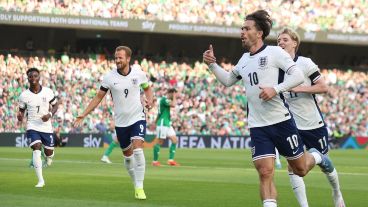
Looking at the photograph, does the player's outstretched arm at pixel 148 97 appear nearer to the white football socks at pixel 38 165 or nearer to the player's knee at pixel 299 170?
the white football socks at pixel 38 165

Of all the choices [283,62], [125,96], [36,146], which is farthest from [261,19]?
[36,146]

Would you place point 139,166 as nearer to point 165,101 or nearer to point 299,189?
point 299,189

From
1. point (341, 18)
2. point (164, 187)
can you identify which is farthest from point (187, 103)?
point (164, 187)

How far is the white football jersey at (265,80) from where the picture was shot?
36.2 feet

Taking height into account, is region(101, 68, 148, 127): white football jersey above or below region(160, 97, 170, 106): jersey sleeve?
above

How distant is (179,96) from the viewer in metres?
49.9

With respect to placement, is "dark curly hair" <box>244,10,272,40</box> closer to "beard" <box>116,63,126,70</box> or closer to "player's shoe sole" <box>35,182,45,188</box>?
"beard" <box>116,63,126,70</box>

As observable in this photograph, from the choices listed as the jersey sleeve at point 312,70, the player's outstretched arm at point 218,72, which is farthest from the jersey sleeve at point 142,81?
the player's outstretched arm at point 218,72

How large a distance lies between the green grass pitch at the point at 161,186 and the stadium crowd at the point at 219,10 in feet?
72.7

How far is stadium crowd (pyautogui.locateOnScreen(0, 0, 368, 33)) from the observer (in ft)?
162

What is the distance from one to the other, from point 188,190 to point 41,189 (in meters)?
2.72

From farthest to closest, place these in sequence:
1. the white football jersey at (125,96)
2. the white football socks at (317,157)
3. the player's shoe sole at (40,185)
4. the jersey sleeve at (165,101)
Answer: the jersey sleeve at (165,101), the player's shoe sole at (40,185), the white football jersey at (125,96), the white football socks at (317,157)

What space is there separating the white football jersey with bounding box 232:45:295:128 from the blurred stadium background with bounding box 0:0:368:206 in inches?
1185

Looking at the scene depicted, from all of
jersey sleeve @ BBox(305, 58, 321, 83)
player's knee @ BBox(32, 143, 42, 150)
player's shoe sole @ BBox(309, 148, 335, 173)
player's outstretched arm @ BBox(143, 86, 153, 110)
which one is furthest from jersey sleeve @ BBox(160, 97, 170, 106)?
player's shoe sole @ BBox(309, 148, 335, 173)
